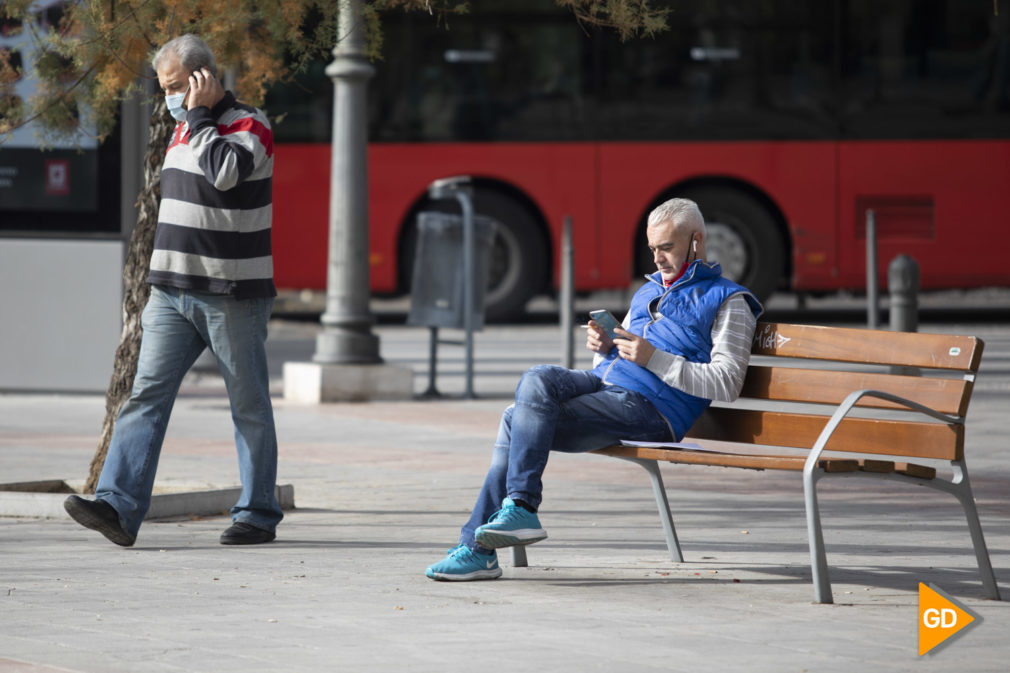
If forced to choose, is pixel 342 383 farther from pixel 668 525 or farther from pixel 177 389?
pixel 668 525

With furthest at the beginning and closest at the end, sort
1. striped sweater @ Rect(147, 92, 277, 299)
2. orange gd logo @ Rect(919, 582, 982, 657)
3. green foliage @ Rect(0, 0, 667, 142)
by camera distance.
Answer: green foliage @ Rect(0, 0, 667, 142) → striped sweater @ Rect(147, 92, 277, 299) → orange gd logo @ Rect(919, 582, 982, 657)

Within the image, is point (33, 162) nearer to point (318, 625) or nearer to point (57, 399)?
point (57, 399)

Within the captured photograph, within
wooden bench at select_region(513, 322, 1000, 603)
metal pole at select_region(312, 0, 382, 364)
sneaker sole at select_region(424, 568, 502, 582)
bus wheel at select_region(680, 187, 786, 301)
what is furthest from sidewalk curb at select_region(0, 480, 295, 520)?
bus wheel at select_region(680, 187, 786, 301)

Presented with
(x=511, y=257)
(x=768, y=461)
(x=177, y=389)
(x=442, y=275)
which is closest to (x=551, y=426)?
(x=768, y=461)

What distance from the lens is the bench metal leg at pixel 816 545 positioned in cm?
478

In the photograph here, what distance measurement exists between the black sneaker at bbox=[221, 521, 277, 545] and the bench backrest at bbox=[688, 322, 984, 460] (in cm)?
155

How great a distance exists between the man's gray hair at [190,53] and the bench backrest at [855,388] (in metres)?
2.11

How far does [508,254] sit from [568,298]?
484cm

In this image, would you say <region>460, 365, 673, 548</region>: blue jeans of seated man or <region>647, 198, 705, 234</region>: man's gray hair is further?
<region>647, 198, 705, 234</region>: man's gray hair

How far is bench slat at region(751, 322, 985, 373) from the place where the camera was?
4.99m

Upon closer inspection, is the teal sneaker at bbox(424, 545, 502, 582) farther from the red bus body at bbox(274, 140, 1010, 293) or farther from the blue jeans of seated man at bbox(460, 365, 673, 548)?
the red bus body at bbox(274, 140, 1010, 293)

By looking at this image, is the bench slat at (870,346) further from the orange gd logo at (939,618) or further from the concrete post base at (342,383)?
the concrete post base at (342,383)

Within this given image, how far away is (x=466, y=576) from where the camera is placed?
517cm

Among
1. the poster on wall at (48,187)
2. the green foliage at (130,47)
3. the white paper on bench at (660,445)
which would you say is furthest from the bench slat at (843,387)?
the poster on wall at (48,187)
